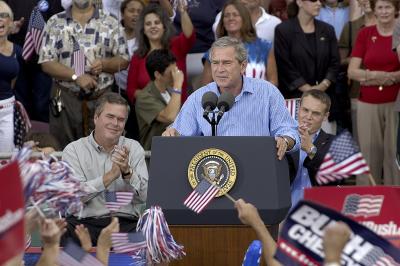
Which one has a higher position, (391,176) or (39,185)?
(39,185)

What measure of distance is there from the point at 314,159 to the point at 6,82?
3.35 m

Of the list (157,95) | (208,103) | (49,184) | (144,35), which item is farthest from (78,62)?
(49,184)

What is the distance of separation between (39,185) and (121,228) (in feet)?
11.4

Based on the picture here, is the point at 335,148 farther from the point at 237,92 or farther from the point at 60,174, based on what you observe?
the point at 237,92

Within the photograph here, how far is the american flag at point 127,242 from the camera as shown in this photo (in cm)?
836

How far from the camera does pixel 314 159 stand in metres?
9.65

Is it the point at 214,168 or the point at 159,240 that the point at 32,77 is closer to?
the point at 214,168

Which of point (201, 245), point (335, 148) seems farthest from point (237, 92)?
point (335, 148)

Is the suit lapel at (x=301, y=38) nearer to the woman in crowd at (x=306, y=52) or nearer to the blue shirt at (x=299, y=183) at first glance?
the woman in crowd at (x=306, y=52)

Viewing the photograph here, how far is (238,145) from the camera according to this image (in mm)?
8555

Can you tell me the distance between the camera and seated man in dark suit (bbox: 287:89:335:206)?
9.55 meters

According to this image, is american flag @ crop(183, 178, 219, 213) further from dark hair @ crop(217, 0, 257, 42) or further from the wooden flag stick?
dark hair @ crop(217, 0, 257, 42)

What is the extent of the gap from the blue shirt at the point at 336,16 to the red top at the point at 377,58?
85 centimetres

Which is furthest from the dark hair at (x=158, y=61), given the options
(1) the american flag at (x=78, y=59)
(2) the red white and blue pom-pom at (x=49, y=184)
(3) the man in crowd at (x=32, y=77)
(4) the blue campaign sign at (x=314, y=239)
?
(4) the blue campaign sign at (x=314, y=239)
